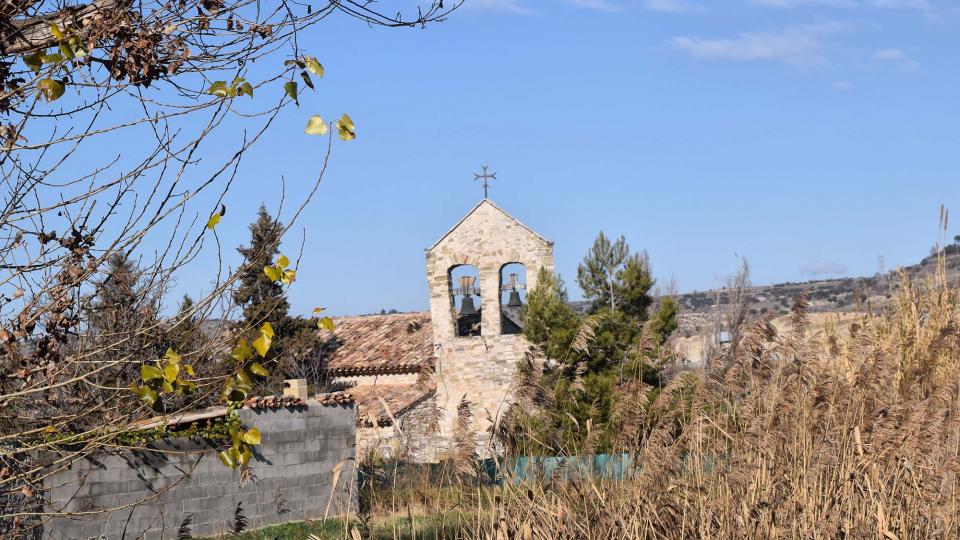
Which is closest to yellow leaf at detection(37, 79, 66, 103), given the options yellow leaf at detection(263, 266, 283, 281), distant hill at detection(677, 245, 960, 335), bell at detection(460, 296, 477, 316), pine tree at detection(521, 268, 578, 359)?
yellow leaf at detection(263, 266, 283, 281)

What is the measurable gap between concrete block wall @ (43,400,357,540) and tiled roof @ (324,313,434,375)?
11071 millimetres

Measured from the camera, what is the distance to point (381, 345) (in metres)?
33.0

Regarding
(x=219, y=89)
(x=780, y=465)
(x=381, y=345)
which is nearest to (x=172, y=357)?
(x=219, y=89)

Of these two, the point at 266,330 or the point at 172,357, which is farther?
the point at 266,330

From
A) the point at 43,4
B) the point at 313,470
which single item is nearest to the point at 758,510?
the point at 43,4

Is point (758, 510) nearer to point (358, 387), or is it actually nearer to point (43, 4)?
point (43, 4)

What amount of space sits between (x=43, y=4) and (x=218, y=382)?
70.5 inches

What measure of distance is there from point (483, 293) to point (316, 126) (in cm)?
2459

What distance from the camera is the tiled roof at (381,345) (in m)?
31.0

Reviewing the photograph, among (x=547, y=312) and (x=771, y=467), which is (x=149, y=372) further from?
(x=547, y=312)

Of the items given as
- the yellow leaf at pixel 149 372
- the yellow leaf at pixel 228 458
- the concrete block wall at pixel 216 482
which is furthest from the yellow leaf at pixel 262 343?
the concrete block wall at pixel 216 482

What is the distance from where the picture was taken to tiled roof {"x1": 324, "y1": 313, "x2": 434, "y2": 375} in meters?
31.0

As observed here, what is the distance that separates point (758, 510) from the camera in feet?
16.9

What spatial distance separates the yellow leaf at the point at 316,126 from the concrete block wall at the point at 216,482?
1043cm
